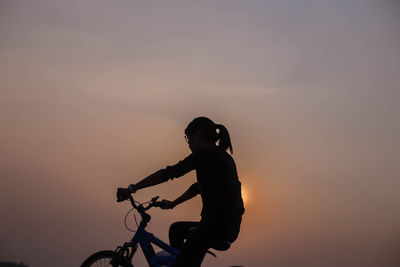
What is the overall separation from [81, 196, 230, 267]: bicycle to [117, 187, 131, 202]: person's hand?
517 millimetres

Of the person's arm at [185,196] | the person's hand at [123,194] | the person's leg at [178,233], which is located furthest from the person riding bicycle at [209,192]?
the person's arm at [185,196]

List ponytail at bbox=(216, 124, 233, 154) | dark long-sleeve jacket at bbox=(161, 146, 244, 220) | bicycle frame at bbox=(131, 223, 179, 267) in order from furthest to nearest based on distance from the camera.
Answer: bicycle frame at bbox=(131, 223, 179, 267)
ponytail at bbox=(216, 124, 233, 154)
dark long-sleeve jacket at bbox=(161, 146, 244, 220)

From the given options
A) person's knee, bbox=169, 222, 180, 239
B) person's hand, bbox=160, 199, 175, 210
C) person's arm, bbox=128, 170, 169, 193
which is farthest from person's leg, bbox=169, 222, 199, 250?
person's arm, bbox=128, 170, 169, 193

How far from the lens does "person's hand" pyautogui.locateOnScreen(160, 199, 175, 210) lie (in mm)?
7167

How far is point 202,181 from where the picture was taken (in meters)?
6.06

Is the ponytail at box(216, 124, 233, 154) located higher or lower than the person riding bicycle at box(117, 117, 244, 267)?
higher

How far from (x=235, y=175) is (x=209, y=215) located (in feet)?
2.00

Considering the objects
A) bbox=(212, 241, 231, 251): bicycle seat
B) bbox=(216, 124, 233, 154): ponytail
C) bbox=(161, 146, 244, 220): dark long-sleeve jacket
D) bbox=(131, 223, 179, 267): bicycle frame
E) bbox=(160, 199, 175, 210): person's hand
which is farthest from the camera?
bbox=(160, 199, 175, 210): person's hand

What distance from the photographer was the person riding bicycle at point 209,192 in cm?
602

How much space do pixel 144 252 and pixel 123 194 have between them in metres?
1.19

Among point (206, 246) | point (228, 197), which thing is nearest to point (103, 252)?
point (206, 246)

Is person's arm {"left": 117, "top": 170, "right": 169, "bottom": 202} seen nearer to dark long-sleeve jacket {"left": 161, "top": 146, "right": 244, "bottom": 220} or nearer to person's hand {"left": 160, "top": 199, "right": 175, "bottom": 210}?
dark long-sleeve jacket {"left": 161, "top": 146, "right": 244, "bottom": 220}

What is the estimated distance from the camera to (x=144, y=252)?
699cm

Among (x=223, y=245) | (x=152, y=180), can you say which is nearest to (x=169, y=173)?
(x=152, y=180)
